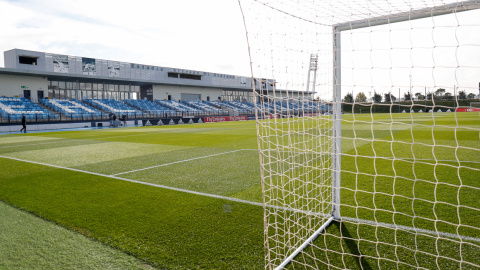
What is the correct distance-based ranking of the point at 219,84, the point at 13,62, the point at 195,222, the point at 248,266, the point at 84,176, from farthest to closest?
1. the point at 219,84
2. the point at 13,62
3. the point at 84,176
4. the point at 195,222
5. the point at 248,266

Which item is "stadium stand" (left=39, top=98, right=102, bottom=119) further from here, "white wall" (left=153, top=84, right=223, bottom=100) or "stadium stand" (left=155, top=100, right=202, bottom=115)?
"white wall" (left=153, top=84, right=223, bottom=100)

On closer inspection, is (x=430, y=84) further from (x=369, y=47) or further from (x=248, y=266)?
(x=248, y=266)

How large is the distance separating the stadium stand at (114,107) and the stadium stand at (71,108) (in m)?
1.23

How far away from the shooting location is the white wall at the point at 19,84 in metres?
29.1

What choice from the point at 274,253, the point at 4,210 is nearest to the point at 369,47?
the point at 274,253

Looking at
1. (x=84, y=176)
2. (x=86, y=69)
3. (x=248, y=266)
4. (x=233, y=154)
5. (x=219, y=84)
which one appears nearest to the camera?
(x=248, y=266)

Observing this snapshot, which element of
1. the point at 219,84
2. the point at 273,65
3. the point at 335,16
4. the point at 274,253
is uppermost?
the point at 219,84

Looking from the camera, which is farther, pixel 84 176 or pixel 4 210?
pixel 84 176

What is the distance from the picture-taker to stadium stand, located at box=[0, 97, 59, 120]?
24297 millimetres

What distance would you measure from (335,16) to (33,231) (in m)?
4.09

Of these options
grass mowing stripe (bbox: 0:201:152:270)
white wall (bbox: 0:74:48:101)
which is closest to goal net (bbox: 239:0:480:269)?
grass mowing stripe (bbox: 0:201:152:270)

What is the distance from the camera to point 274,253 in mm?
2818

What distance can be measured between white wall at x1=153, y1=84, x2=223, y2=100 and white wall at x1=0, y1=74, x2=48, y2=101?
45.5 feet

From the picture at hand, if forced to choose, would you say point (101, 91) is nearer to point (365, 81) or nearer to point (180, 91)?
point (180, 91)
